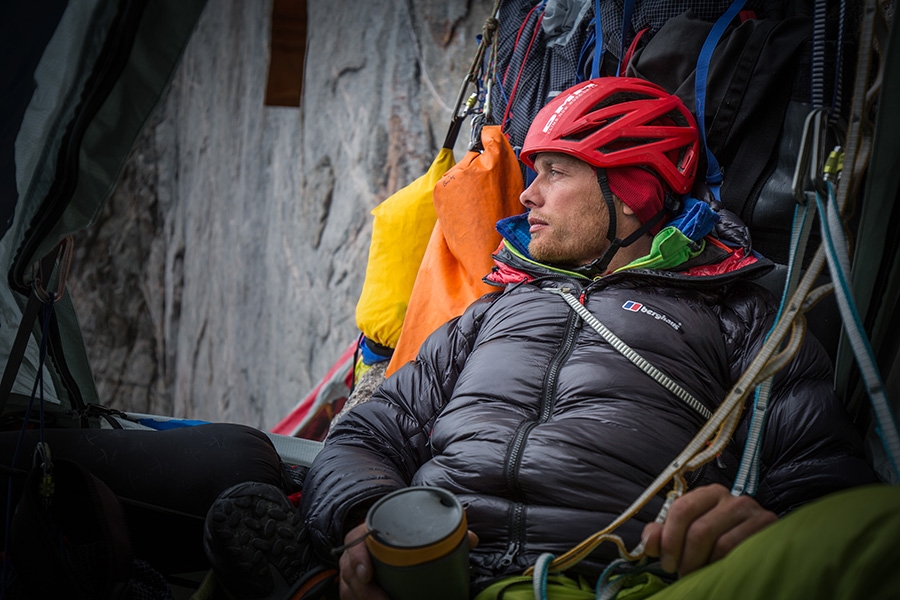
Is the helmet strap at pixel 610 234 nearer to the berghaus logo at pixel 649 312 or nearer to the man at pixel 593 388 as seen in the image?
the man at pixel 593 388

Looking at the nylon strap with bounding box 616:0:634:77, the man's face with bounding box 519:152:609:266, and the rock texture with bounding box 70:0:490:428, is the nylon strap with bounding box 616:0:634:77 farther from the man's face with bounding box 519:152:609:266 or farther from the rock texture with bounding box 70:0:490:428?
the rock texture with bounding box 70:0:490:428

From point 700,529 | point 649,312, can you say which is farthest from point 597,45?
point 700,529

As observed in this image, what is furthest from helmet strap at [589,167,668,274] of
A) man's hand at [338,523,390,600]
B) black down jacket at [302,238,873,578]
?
man's hand at [338,523,390,600]

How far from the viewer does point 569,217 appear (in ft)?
6.83

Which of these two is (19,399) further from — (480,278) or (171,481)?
(480,278)

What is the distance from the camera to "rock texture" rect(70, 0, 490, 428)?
4.57 m

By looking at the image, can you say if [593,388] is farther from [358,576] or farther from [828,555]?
[828,555]

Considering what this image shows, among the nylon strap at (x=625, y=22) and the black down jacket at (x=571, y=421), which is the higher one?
the nylon strap at (x=625, y=22)

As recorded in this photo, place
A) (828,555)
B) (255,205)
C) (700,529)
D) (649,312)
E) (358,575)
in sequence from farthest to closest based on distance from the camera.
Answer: (255,205) → (649,312) → (358,575) → (700,529) → (828,555)

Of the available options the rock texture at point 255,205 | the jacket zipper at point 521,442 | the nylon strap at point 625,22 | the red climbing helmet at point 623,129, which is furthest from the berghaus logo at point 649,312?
the rock texture at point 255,205

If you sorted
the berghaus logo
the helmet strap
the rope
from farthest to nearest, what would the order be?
the rope, the helmet strap, the berghaus logo

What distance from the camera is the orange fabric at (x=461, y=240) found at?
2479mm

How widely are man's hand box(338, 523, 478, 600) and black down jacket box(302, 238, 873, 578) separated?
0.17m

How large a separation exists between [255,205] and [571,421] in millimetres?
5022
